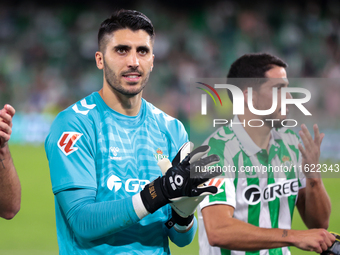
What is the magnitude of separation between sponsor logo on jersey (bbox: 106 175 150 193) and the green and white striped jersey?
437 millimetres

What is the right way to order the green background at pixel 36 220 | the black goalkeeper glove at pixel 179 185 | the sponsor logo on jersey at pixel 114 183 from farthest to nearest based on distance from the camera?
the green background at pixel 36 220
the sponsor logo on jersey at pixel 114 183
the black goalkeeper glove at pixel 179 185

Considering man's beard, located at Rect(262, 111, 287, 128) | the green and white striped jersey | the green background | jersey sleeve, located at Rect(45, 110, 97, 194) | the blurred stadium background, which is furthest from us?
the blurred stadium background

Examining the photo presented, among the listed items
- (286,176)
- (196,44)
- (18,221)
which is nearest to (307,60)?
(196,44)

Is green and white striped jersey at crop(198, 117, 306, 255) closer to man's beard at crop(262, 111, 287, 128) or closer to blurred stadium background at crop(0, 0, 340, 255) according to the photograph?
man's beard at crop(262, 111, 287, 128)

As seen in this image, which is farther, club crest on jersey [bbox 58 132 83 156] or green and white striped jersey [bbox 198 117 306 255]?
green and white striped jersey [bbox 198 117 306 255]

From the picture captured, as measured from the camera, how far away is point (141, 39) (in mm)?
2502

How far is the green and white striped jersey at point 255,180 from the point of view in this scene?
2.65m

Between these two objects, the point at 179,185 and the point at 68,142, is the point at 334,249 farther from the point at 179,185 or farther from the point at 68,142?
the point at 68,142

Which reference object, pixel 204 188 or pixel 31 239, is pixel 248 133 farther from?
pixel 31 239

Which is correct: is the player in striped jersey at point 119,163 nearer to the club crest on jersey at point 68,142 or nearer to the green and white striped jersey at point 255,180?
the club crest on jersey at point 68,142

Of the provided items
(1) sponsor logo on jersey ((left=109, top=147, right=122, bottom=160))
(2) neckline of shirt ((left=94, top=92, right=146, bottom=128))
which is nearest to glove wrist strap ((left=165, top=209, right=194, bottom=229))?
(1) sponsor logo on jersey ((left=109, top=147, right=122, bottom=160))

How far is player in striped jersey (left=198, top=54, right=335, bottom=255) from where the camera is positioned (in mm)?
2514

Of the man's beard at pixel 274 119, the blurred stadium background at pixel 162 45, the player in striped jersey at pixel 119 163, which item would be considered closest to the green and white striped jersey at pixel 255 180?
the man's beard at pixel 274 119

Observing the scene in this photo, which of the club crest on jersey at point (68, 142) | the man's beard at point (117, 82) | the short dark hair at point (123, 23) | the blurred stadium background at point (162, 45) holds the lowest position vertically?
the club crest on jersey at point (68, 142)
